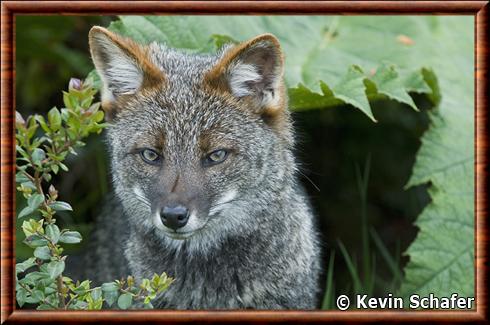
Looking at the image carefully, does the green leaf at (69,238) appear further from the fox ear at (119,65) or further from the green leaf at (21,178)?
the fox ear at (119,65)

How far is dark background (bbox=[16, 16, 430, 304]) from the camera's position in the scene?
7465mm

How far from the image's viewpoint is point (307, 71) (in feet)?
19.6

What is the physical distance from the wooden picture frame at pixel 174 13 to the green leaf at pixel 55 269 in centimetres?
27

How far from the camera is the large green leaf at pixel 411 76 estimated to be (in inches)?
217

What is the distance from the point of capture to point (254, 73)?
4.63m

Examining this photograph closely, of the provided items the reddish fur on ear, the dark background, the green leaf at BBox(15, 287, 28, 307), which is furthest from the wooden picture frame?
the dark background

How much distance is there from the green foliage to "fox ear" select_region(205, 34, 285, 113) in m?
0.84

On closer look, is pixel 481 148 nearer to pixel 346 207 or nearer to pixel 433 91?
pixel 433 91

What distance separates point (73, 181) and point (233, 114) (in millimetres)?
3497

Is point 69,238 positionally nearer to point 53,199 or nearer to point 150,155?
point 53,199

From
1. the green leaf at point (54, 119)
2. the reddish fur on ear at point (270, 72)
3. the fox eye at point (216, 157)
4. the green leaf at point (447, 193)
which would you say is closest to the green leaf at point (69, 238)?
the green leaf at point (54, 119)

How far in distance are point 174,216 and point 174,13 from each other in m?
1.15

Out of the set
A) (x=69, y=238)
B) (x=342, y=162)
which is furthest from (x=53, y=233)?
(x=342, y=162)

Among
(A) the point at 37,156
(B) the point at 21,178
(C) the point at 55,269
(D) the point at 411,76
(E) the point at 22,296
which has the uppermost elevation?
(D) the point at 411,76
